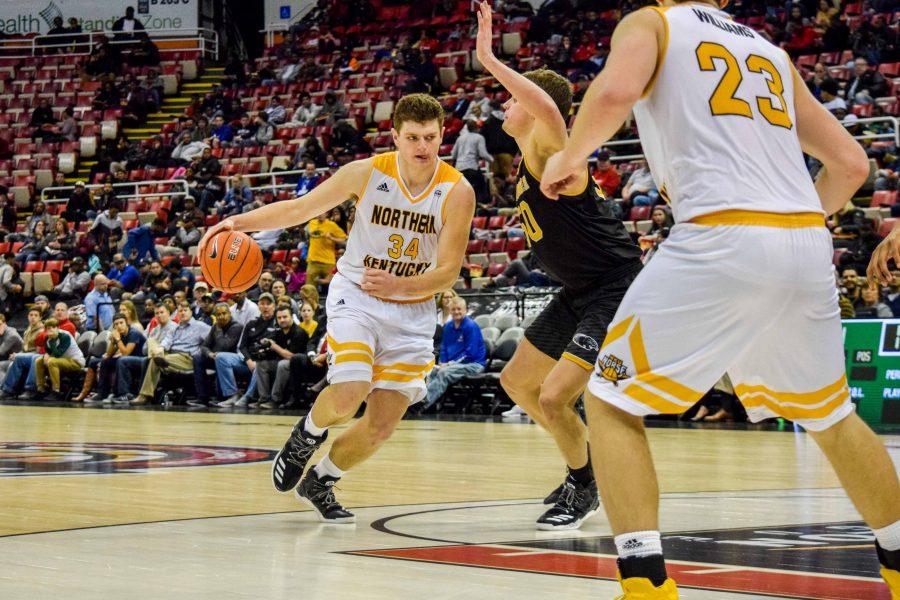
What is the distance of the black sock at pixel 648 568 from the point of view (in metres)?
2.75

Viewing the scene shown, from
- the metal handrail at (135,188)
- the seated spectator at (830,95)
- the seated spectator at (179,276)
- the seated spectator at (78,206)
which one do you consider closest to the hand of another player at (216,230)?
the seated spectator at (830,95)

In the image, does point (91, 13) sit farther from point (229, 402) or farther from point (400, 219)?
point (400, 219)

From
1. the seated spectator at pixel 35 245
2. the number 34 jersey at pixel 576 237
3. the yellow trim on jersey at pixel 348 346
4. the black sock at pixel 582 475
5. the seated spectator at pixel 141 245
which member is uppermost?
the number 34 jersey at pixel 576 237

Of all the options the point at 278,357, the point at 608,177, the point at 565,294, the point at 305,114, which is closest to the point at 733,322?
the point at 565,294

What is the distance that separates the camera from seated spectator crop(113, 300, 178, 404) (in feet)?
52.6

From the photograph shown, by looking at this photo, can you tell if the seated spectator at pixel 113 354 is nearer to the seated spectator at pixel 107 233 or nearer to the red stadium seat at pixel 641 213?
the seated spectator at pixel 107 233

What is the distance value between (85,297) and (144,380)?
3.91 metres

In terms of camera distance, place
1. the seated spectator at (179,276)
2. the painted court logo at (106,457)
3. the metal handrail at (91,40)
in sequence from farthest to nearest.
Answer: the metal handrail at (91,40) → the seated spectator at (179,276) → the painted court logo at (106,457)

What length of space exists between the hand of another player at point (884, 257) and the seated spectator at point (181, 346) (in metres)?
13.1

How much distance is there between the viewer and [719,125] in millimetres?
2883

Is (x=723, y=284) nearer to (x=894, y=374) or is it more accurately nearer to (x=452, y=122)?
(x=894, y=374)

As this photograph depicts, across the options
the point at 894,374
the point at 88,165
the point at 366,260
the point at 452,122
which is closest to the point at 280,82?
the point at 88,165

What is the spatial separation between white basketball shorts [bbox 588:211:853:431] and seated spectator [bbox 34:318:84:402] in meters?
15.1

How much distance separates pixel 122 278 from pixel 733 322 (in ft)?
56.3
